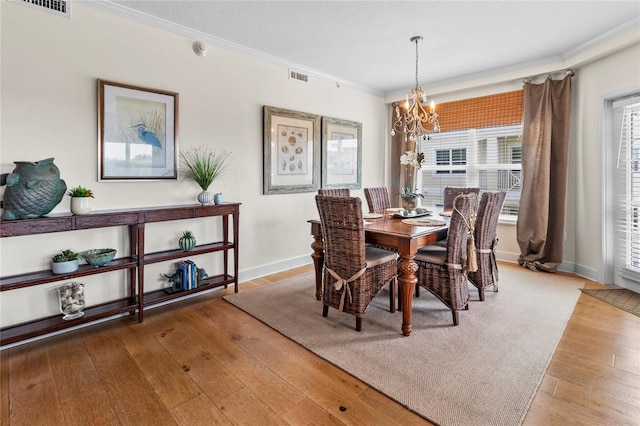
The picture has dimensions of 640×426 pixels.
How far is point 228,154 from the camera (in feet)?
11.7

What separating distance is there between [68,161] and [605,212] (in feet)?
17.0

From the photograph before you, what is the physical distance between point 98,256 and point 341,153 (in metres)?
3.35

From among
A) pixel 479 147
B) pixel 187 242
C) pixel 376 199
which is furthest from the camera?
pixel 479 147

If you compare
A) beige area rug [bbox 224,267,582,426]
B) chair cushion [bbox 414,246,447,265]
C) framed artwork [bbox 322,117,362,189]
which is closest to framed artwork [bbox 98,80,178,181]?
beige area rug [bbox 224,267,582,426]

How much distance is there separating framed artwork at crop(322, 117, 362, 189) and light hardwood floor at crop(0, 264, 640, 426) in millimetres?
2676

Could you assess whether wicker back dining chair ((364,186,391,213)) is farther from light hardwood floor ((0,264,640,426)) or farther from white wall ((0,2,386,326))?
light hardwood floor ((0,264,640,426))

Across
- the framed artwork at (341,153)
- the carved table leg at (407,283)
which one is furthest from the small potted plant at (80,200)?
the framed artwork at (341,153)

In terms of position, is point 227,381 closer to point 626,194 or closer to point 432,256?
point 432,256

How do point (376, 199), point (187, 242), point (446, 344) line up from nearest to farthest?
point (446, 344), point (187, 242), point (376, 199)

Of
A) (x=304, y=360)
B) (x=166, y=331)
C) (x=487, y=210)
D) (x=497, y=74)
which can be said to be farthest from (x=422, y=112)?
(x=166, y=331)

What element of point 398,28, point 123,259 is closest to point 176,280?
point 123,259

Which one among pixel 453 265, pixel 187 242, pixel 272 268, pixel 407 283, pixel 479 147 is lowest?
pixel 272 268

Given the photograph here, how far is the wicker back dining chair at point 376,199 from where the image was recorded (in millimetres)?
4102

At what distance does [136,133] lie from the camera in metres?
2.88
